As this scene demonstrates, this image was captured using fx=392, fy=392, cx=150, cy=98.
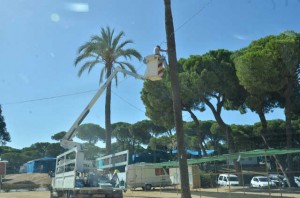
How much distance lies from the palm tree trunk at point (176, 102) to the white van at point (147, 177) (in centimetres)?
2247

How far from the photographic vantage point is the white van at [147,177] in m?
37.9

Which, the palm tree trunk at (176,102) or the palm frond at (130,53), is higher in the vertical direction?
the palm frond at (130,53)

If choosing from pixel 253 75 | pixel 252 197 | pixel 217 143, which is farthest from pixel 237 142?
pixel 217 143

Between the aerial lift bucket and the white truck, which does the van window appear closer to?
the white truck

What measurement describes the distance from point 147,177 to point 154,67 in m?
25.2

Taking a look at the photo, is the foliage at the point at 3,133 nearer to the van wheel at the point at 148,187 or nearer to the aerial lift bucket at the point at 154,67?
the van wheel at the point at 148,187

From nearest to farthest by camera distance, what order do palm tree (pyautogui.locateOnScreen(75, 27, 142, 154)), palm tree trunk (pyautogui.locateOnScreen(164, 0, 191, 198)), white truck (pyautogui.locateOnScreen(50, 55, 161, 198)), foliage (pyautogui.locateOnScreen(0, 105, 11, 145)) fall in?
palm tree trunk (pyautogui.locateOnScreen(164, 0, 191, 198)) → white truck (pyautogui.locateOnScreen(50, 55, 161, 198)) → palm tree (pyautogui.locateOnScreen(75, 27, 142, 154)) → foliage (pyautogui.locateOnScreen(0, 105, 11, 145))

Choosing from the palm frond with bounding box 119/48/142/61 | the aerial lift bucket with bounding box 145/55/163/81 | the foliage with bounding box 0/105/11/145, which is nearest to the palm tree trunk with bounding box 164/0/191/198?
the aerial lift bucket with bounding box 145/55/163/81

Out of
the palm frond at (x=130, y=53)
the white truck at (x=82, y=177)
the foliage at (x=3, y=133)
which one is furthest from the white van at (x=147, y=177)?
the foliage at (x=3, y=133)

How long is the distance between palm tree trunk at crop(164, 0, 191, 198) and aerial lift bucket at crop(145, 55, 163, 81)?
0.69 meters

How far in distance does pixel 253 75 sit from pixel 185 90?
24.4ft

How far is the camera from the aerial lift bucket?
15.5 m

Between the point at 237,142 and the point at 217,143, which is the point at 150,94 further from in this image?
the point at 217,143

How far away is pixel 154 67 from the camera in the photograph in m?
15.5
